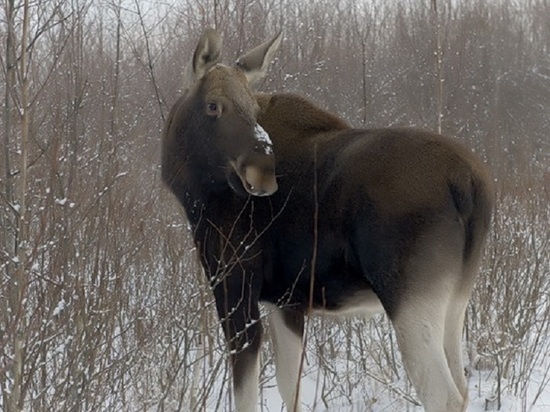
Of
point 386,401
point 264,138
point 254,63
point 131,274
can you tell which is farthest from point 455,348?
point 131,274

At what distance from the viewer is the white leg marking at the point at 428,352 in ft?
11.4

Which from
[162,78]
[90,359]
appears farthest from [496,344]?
[162,78]

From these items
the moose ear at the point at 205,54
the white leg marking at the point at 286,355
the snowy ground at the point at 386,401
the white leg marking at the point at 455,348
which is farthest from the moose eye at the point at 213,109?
the snowy ground at the point at 386,401

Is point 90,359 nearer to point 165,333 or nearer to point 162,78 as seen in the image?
point 165,333

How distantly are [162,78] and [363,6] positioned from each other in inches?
421

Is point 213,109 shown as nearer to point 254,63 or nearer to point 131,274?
point 254,63

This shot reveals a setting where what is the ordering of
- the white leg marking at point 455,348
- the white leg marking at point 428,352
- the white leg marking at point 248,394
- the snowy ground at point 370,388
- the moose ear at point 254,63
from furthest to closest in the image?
the snowy ground at point 370,388 → the moose ear at point 254,63 → the white leg marking at point 248,394 → the white leg marking at point 455,348 → the white leg marking at point 428,352

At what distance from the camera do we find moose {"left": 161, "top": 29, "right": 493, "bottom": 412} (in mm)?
3486

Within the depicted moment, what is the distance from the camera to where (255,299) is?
13.3ft

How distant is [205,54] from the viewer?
13.6 feet

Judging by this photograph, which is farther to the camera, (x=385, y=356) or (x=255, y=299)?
(x=385, y=356)

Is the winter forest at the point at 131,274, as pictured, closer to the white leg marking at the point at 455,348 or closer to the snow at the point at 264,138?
the snow at the point at 264,138

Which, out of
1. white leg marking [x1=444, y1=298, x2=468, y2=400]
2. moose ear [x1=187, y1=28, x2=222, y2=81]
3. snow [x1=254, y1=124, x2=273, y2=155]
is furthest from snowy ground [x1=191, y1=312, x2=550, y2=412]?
moose ear [x1=187, y1=28, x2=222, y2=81]

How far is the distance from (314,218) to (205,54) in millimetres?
1105
